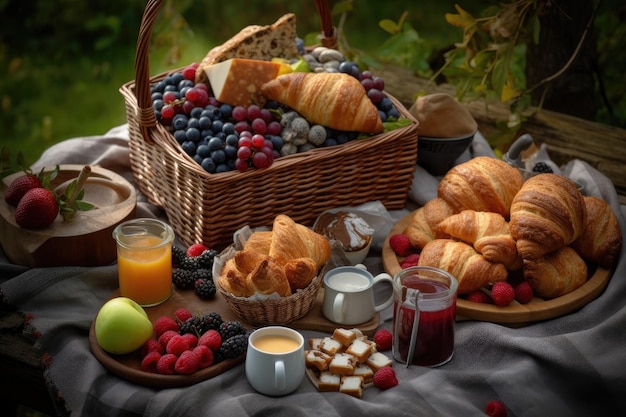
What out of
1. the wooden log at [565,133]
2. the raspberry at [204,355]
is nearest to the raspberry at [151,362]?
the raspberry at [204,355]

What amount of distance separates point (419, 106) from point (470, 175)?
58 cm

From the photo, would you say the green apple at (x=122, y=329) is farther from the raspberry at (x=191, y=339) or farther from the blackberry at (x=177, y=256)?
the blackberry at (x=177, y=256)

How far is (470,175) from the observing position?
8.07 feet

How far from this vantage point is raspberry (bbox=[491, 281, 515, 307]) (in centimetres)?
Result: 221

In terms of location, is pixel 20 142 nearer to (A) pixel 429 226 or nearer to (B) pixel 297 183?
(B) pixel 297 183

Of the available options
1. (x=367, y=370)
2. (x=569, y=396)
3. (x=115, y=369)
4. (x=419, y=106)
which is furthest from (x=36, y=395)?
(x=419, y=106)

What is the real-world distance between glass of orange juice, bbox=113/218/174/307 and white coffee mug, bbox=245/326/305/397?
1.44ft

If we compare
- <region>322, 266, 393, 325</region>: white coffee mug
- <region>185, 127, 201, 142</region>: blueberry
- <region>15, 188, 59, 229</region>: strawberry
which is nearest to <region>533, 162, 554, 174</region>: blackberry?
<region>322, 266, 393, 325</region>: white coffee mug

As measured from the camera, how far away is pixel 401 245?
2.49 m

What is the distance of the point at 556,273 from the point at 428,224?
1.43ft

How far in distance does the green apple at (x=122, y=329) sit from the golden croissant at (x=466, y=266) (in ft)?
2.76

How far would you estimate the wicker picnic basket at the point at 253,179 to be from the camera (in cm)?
245

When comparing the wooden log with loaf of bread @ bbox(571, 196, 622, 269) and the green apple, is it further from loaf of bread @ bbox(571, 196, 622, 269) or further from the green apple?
the green apple

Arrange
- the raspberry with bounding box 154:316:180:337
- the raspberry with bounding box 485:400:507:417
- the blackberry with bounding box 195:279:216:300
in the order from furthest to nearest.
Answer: the blackberry with bounding box 195:279:216:300 → the raspberry with bounding box 154:316:180:337 → the raspberry with bounding box 485:400:507:417
